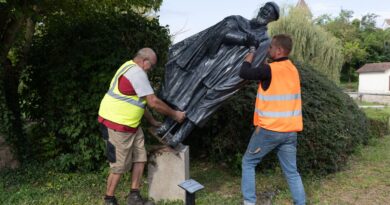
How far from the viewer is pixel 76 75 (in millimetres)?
5535

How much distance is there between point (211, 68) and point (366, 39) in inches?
1971

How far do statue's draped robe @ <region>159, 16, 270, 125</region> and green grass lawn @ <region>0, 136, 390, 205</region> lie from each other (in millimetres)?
1151

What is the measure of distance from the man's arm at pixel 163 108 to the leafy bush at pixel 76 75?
5.09ft

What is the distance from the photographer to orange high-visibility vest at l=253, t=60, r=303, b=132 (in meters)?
3.59

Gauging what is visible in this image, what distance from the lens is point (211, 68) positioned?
4309 mm

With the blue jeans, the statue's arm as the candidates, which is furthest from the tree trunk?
the blue jeans

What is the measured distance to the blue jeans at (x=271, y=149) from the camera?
3705 millimetres

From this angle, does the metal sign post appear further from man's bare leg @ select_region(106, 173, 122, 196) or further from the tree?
the tree

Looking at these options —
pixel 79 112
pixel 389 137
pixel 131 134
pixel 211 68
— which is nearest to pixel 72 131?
pixel 79 112

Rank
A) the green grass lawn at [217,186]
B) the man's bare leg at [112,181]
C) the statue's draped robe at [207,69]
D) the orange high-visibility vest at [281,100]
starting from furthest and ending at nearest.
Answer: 1. the green grass lawn at [217,186]
2. the statue's draped robe at [207,69]
3. the man's bare leg at [112,181]
4. the orange high-visibility vest at [281,100]

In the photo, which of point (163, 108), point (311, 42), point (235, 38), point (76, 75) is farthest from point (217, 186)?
point (311, 42)

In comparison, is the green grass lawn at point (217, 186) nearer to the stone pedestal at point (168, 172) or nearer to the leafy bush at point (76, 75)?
the stone pedestal at point (168, 172)

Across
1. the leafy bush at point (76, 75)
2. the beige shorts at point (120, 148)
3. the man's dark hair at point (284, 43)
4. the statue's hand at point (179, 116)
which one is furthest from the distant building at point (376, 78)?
the beige shorts at point (120, 148)

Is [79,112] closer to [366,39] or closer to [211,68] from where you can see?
[211,68]
